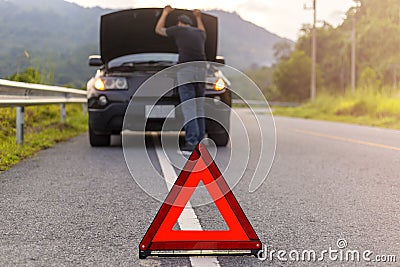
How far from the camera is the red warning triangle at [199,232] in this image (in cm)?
359

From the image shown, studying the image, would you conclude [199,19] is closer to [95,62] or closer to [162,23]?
[162,23]

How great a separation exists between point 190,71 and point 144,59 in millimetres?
2000

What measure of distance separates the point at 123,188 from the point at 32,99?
404cm

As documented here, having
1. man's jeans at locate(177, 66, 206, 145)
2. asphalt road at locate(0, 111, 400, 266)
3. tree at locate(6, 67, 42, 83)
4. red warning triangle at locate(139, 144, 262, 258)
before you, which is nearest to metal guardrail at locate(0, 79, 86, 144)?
tree at locate(6, 67, 42, 83)

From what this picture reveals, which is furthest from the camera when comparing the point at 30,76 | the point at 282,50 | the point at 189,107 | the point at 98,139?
the point at 282,50

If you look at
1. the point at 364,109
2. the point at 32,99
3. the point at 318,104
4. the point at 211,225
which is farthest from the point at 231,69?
the point at 318,104

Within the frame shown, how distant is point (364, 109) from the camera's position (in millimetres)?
24578

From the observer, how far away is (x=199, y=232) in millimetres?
3721

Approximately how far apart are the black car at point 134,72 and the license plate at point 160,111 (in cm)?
1

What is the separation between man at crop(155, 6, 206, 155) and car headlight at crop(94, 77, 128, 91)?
908mm

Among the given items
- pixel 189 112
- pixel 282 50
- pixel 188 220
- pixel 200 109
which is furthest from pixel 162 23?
pixel 282 50

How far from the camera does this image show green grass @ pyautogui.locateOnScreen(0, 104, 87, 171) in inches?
324

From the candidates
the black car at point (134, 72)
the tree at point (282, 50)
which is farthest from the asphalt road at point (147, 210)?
the tree at point (282, 50)

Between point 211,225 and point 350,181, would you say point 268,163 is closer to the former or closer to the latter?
point 350,181
